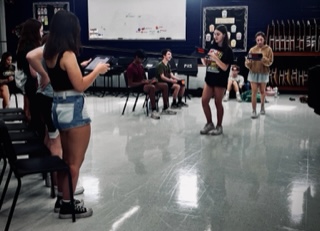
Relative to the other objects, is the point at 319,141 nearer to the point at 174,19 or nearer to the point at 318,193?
the point at 318,193

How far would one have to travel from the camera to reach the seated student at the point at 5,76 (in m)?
6.86

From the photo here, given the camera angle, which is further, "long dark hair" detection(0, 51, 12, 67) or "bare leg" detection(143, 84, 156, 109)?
"bare leg" detection(143, 84, 156, 109)

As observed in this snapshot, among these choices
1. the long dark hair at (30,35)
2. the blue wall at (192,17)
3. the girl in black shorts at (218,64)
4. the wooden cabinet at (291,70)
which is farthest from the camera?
the blue wall at (192,17)

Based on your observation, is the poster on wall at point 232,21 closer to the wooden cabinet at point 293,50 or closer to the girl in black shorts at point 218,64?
the wooden cabinet at point 293,50

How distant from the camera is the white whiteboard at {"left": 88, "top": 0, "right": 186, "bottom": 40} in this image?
10953 mm

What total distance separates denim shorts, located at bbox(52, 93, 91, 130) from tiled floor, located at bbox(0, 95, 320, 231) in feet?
2.36

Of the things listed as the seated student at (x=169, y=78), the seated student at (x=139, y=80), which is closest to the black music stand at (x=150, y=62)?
the seated student at (x=169, y=78)

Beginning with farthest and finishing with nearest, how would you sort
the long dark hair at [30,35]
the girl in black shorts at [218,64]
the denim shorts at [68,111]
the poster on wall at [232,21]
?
the poster on wall at [232,21] < the girl in black shorts at [218,64] < the long dark hair at [30,35] < the denim shorts at [68,111]

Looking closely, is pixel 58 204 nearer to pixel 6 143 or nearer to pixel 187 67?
pixel 6 143

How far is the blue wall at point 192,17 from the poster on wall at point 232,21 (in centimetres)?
11

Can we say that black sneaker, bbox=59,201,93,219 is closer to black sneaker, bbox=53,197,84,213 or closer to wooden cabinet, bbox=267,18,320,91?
black sneaker, bbox=53,197,84,213

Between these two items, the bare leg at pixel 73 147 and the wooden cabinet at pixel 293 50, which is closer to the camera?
the bare leg at pixel 73 147

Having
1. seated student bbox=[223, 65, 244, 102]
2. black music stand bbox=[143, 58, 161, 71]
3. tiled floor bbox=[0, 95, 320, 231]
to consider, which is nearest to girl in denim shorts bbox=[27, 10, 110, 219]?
tiled floor bbox=[0, 95, 320, 231]

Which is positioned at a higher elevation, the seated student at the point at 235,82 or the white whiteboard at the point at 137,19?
the white whiteboard at the point at 137,19
